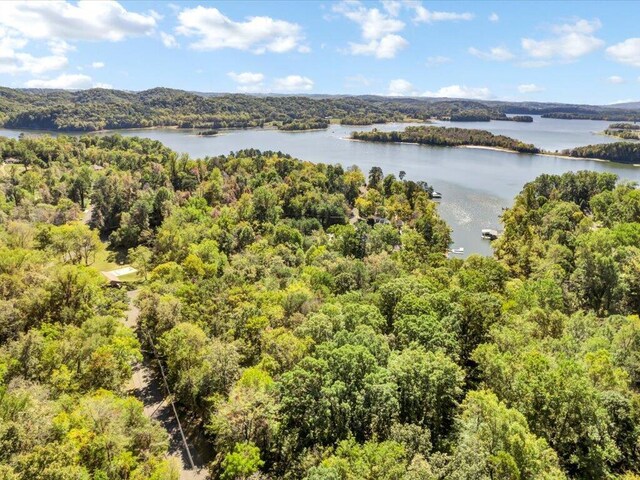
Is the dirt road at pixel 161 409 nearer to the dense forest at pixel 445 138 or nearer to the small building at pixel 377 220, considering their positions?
the small building at pixel 377 220

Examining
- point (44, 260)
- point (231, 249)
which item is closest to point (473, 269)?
point (231, 249)

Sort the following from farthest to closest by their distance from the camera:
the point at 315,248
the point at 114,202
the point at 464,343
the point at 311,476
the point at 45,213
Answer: the point at 114,202 → the point at 45,213 → the point at 315,248 → the point at 464,343 → the point at 311,476

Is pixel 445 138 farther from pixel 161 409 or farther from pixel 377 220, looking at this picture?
pixel 161 409

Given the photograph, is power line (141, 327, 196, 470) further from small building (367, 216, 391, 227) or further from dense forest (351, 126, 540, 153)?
dense forest (351, 126, 540, 153)

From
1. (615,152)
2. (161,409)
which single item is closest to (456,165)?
(615,152)

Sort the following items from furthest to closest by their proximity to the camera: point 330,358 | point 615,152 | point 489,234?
point 615,152
point 489,234
point 330,358

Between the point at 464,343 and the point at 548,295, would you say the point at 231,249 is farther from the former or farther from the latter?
the point at 548,295

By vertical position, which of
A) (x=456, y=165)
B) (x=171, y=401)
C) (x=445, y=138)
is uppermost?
(x=445, y=138)
